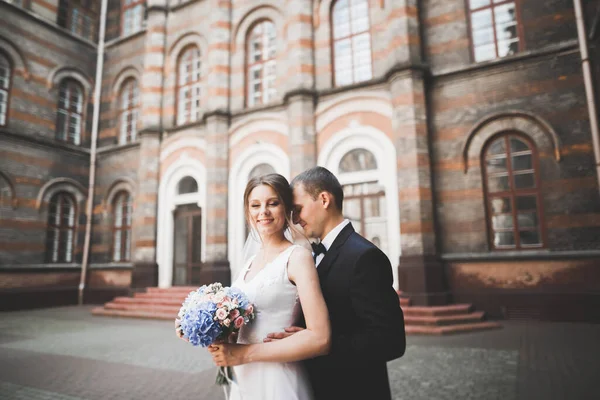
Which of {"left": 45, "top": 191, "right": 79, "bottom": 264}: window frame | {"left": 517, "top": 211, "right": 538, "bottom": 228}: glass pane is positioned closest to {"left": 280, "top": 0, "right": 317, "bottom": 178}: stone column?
{"left": 517, "top": 211, "right": 538, "bottom": 228}: glass pane

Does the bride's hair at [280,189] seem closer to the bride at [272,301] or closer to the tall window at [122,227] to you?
the bride at [272,301]

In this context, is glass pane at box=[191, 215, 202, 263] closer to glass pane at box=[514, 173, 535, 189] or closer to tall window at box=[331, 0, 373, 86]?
tall window at box=[331, 0, 373, 86]

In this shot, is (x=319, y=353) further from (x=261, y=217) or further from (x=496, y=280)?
(x=496, y=280)

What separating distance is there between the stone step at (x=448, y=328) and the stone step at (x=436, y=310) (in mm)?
496

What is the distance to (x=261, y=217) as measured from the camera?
2.09 metres

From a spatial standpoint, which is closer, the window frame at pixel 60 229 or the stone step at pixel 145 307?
the stone step at pixel 145 307

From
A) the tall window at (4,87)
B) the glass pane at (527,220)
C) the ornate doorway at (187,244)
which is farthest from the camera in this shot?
the ornate doorway at (187,244)

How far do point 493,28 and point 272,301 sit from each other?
11146mm

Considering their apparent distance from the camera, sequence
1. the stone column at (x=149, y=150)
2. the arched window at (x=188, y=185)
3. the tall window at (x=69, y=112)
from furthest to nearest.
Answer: the tall window at (x=69, y=112) → the arched window at (x=188, y=185) → the stone column at (x=149, y=150)

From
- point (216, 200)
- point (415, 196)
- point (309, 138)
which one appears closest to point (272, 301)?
point (415, 196)

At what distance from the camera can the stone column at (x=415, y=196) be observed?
9422mm

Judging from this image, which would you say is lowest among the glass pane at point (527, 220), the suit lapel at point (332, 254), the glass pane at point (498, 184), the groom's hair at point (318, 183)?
the suit lapel at point (332, 254)

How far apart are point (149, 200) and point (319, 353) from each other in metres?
13.6

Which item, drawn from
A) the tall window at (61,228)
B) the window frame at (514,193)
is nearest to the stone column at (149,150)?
the tall window at (61,228)
